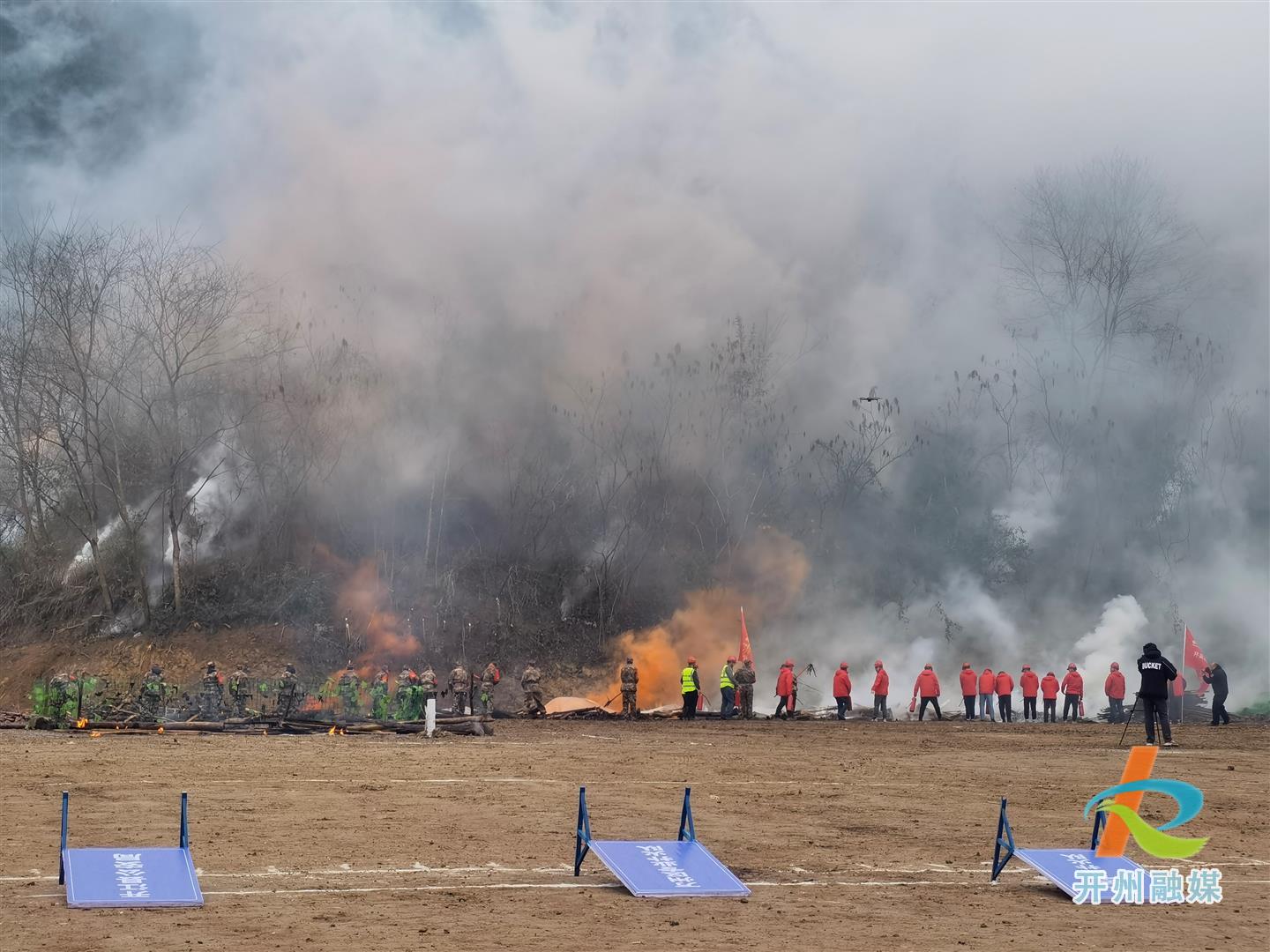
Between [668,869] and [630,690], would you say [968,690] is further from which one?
[668,869]

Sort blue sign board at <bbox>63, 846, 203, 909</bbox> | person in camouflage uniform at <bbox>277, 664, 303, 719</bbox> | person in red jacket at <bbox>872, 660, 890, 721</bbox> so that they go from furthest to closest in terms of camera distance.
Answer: person in red jacket at <bbox>872, 660, 890, 721</bbox>, person in camouflage uniform at <bbox>277, 664, 303, 719</bbox>, blue sign board at <bbox>63, 846, 203, 909</bbox>

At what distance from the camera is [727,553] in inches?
1881

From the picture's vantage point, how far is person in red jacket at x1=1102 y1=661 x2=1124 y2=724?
33438 mm

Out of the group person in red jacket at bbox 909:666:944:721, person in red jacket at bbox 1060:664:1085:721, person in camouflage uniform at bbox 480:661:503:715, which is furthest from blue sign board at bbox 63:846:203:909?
person in red jacket at bbox 1060:664:1085:721

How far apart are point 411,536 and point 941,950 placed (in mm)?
36980

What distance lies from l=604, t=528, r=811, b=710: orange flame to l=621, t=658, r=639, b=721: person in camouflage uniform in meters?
5.05

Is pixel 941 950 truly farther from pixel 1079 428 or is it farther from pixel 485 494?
pixel 1079 428

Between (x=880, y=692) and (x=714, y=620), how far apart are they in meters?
10.8

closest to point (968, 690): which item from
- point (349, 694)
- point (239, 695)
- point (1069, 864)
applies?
point (349, 694)

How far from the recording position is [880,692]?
34094mm

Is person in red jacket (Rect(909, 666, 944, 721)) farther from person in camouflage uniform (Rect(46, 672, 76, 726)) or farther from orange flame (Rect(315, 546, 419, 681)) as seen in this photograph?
person in camouflage uniform (Rect(46, 672, 76, 726))

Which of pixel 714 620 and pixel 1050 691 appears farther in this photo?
pixel 714 620

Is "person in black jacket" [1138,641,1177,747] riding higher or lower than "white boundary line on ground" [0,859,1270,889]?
higher

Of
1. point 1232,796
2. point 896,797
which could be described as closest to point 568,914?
point 896,797
